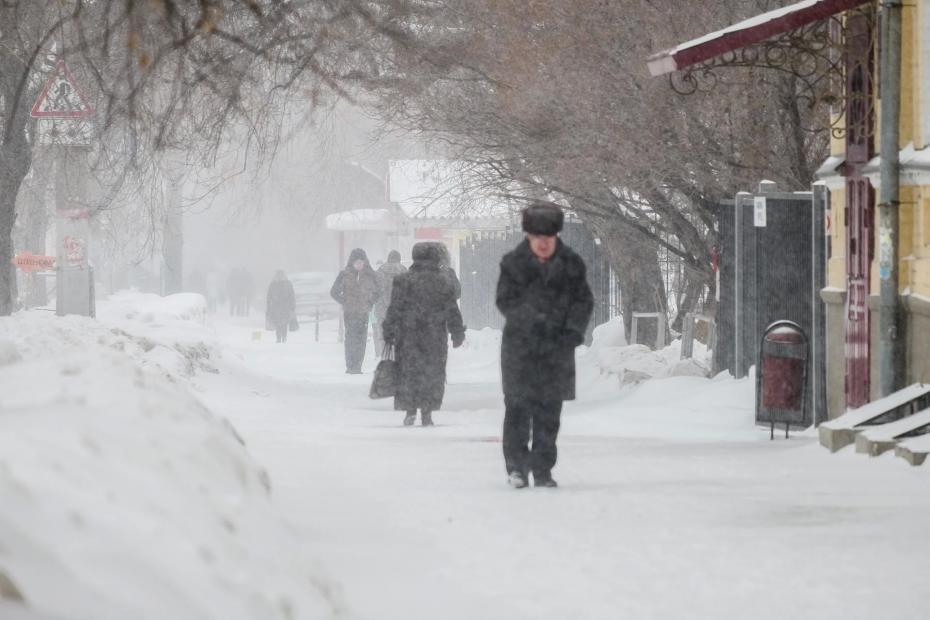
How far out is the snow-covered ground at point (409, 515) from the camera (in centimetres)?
349

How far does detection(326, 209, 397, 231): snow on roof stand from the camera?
44.6 metres

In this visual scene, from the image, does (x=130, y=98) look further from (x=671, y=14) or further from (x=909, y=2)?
(x=671, y=14)

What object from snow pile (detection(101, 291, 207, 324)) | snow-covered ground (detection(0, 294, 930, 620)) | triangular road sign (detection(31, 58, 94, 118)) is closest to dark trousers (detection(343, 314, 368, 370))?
snow pile (detection(101, 291, 207, 324))

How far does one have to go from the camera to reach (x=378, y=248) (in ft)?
252

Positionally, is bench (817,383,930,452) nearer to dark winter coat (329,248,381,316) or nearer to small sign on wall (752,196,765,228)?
small sign on wall (752,196,765,228)

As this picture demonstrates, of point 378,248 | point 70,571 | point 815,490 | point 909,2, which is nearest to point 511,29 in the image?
point 909,2

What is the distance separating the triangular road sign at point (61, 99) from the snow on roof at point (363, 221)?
95.1ft

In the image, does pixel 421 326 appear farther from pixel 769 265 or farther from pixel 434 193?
pixel 434 193

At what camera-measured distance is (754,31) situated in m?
12.0

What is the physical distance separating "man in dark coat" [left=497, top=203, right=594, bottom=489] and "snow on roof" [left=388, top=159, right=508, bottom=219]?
11218 millimetres

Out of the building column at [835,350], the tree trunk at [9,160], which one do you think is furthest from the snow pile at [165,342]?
the building column at [835,350]

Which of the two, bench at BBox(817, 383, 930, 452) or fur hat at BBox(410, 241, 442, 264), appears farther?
fur hat at BBox(410, 241, 442, 264)

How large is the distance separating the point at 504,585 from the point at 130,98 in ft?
18.2

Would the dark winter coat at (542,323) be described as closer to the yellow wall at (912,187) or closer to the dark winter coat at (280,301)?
the yellow wall at (912,187)
